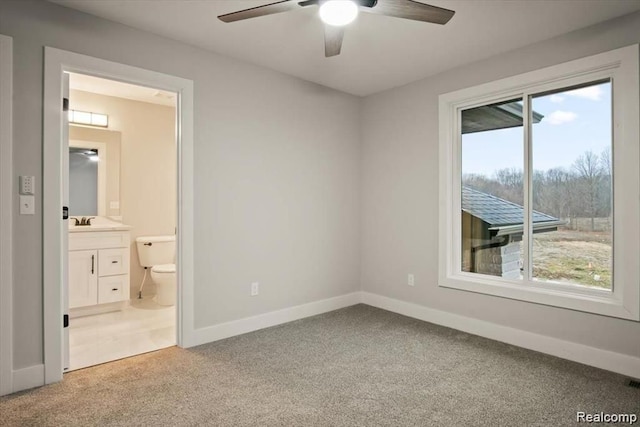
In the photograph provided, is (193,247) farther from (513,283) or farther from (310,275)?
(513,283)

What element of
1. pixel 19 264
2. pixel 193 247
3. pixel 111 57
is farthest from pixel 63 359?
pixel 111 57

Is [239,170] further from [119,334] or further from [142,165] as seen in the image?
[142,165]

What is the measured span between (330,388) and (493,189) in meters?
2.28

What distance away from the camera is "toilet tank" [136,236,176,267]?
4.50 m

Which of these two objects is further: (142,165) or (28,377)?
(142,165)

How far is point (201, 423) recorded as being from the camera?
1.91m

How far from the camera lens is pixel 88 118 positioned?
14.0 ft

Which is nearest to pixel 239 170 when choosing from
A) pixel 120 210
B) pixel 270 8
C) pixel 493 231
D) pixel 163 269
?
pixel 270 8

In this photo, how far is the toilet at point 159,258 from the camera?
13.9ft

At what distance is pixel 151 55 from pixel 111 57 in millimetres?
289

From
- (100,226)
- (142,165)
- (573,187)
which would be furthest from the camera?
(142,165)

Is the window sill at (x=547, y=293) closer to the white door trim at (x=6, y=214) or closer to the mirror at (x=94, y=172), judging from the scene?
the white door trim at (x=6, y=214)

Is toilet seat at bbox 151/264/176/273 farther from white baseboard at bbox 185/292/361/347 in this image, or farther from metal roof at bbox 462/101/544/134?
metal roof at bbox 462/101/544/134

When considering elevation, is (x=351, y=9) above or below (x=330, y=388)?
above
